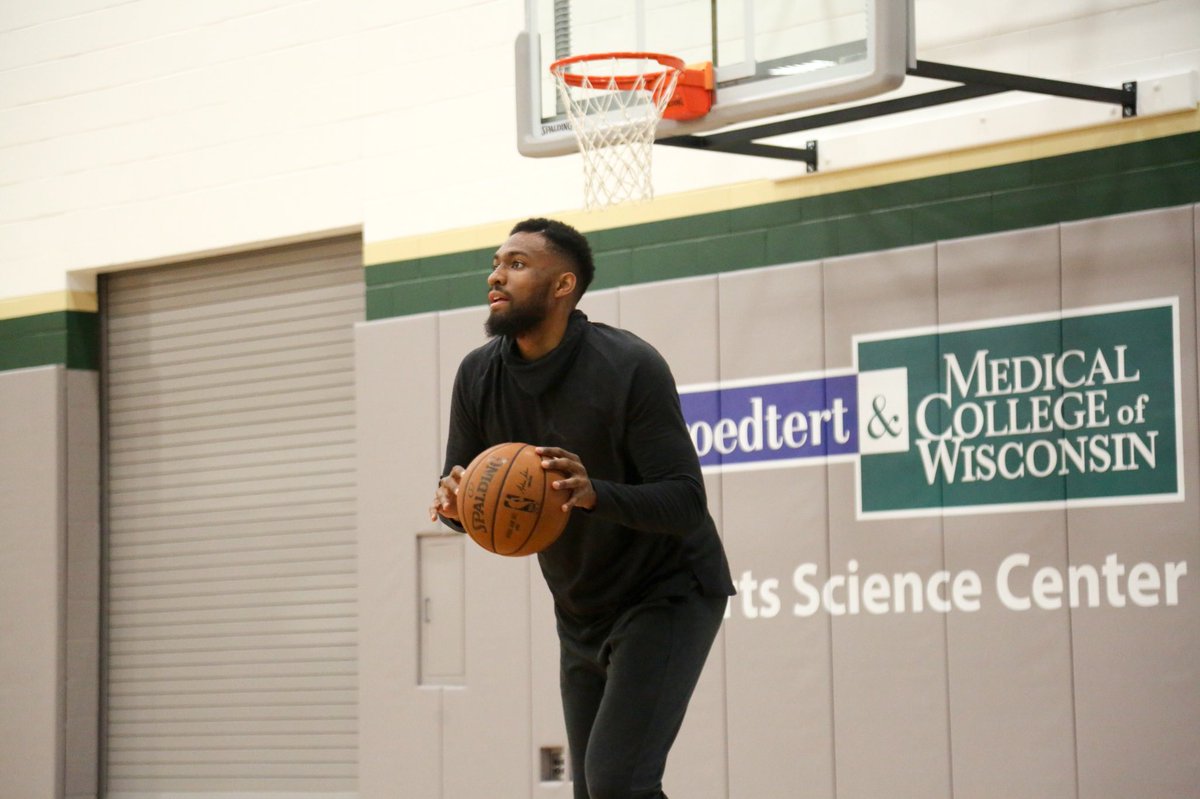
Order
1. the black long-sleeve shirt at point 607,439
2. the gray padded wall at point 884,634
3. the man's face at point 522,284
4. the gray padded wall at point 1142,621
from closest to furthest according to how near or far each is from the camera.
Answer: the black long-sleeve shirt at point 607,439 < the man's face at point 522,284 < the gray padded wall at point 1142,621 < the gray padded wall at point 884,634

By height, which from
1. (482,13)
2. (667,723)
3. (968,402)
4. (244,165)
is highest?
A: (482,13)

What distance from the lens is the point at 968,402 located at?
6.98m

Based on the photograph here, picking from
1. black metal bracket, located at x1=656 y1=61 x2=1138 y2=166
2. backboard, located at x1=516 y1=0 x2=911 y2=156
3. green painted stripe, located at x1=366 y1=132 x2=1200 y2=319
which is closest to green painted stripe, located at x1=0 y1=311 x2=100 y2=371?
green painted stripe, located at x1=366 y1=132 x2=1200 y2=319

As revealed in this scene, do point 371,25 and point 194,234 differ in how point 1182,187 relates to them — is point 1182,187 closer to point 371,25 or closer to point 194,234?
point 371,25

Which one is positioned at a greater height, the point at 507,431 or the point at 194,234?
the point at 194,234

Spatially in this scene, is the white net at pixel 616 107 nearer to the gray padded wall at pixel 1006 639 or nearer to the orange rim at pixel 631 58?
the orange rim at pixel 631 58

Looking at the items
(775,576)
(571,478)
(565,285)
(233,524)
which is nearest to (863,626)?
(775,576)

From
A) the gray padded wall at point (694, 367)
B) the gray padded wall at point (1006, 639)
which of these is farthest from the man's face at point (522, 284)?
the gray padded wall at point (694, 367)

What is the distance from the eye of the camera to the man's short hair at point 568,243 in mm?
4582

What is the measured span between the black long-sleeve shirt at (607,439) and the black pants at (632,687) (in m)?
0.06

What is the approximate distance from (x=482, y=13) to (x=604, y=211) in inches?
57.5

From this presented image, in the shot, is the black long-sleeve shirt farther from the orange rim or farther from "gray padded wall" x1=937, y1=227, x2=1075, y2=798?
"gray padded wall" x1=937, y1=227, x2=1075, y2=798

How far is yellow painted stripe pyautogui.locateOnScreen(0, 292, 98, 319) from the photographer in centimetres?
1055

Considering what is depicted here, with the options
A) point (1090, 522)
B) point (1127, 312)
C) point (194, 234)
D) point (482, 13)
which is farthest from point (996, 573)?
point (194, 234)
